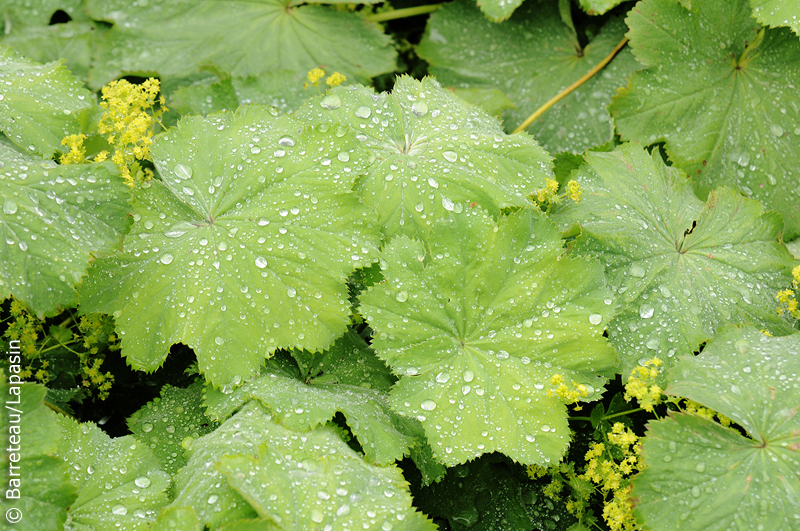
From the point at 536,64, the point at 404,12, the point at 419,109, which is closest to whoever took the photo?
the point at 419,109

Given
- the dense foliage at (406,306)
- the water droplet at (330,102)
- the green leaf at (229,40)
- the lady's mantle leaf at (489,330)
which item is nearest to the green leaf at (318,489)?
the dense foliage at (406,306)

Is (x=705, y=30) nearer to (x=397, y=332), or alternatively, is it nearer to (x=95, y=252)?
(x=397, y=332)

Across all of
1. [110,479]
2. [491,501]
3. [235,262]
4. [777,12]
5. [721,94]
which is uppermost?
[777,12]

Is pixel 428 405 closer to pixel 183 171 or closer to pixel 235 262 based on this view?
pixel 235 262

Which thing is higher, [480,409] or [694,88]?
[694,88]

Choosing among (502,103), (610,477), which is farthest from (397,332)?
(502,103)

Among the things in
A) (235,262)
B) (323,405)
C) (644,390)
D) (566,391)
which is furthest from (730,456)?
(235,262)

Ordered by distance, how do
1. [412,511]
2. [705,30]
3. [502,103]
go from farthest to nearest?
1. [502,103]
2. [705,30]
3. [412,511]
